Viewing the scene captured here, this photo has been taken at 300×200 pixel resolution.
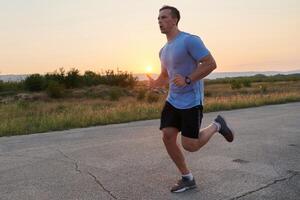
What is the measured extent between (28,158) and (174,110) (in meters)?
3.50

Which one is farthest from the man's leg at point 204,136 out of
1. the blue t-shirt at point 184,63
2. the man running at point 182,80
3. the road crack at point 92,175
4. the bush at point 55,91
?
the bush at point 55,91

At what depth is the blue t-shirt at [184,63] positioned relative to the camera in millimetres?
4758

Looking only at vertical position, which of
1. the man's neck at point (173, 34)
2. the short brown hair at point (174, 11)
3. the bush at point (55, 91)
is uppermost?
the short brown hair at point (174, 11)

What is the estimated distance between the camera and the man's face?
4895 mm

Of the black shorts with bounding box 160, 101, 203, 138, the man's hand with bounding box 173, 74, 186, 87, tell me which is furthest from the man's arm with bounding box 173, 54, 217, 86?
the black shorts with bounding box 160, 101, 203, 138

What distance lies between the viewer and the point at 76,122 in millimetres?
13125

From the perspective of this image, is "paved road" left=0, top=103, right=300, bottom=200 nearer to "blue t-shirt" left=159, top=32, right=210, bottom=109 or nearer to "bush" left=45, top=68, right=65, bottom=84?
"blue t-shirt" left=159, top=32, right=210, bottom=109

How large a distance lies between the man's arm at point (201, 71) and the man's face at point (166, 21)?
54 centimetres

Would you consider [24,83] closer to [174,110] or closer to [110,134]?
[110,134]

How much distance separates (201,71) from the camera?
4.67 m

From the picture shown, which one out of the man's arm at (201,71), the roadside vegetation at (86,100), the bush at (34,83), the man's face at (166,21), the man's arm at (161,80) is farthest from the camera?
the bush at (34,83)

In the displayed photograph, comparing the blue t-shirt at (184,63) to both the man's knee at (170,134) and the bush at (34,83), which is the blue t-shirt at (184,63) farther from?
the bush at (34,83)

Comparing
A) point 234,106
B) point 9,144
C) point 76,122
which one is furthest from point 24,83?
point 9,144

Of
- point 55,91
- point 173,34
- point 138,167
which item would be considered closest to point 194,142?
point 173,34
